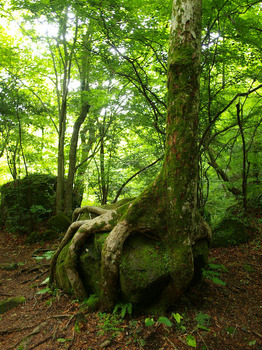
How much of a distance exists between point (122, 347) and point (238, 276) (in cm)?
297

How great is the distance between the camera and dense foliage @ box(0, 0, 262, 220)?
5512 mm

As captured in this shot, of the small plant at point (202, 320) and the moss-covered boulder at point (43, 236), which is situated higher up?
the moss-covered boulder at point (43, 236)

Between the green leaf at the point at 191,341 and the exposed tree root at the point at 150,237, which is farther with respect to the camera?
the exposed tree root at the point at 150,237

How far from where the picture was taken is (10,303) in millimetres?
4715

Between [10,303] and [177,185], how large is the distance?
4.32 meters

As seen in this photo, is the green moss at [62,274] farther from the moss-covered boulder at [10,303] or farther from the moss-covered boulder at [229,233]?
the moss-covered boulder at [229,233]

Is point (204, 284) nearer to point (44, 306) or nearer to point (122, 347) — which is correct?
point (122, 347)

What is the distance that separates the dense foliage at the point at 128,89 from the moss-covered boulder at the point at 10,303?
4679 millimetres

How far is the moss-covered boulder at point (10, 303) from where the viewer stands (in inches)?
181

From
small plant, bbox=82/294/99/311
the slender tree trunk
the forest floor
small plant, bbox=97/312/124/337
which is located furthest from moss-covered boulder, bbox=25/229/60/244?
small plant, bbox=97/312/124/337

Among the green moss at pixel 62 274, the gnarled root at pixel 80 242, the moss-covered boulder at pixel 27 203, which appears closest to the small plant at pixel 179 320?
the gnarled root at pixel 80 242

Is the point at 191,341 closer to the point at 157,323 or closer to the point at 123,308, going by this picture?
the point at 157,323

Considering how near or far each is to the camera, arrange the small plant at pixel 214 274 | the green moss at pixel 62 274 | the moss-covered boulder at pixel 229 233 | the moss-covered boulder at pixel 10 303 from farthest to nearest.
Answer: the moss-covered boulder at pixel 229 233, the green moss at pixel 62 274, the moss-covered boulder at pixel 10 303, the small plant at pixel 214 274

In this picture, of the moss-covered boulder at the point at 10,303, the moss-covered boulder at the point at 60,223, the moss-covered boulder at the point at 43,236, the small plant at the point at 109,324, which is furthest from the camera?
the moss-covered boulder at the point at 60,223
